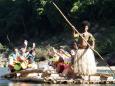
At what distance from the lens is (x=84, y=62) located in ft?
83.5

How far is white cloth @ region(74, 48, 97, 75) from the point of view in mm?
25281

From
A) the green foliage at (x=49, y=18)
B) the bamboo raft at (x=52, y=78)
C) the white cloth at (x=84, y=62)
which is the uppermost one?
the green foliage at (x=49, y=18)

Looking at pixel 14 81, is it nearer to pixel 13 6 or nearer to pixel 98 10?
pixel 98 10

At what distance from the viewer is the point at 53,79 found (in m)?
25.8

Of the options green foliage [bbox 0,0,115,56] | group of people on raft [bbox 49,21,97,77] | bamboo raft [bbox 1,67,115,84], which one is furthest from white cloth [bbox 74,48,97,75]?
green foliage [bbox 0,0,115,56]

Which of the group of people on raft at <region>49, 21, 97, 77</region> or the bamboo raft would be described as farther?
the bamboo raft

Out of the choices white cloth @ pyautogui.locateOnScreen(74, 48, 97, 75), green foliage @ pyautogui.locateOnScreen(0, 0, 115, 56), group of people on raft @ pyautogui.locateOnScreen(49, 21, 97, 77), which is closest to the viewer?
group of people on raft @ pyautogui.locateOnScreen(49, 21, 97, 77)

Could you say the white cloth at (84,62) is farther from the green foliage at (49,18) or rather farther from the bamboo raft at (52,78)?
the green foliage at (49,18)

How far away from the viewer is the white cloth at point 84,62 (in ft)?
82.9

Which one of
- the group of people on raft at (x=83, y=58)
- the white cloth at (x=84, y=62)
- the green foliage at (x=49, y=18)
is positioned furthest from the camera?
the green foliage at (x=49, y=18)

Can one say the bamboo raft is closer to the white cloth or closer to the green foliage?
the white cloth

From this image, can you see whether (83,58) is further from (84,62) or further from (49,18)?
(49,18)

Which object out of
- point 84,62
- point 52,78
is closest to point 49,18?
point 52,78

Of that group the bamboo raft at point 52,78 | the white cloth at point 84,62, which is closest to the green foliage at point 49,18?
the bamboo raft at point 52,78
